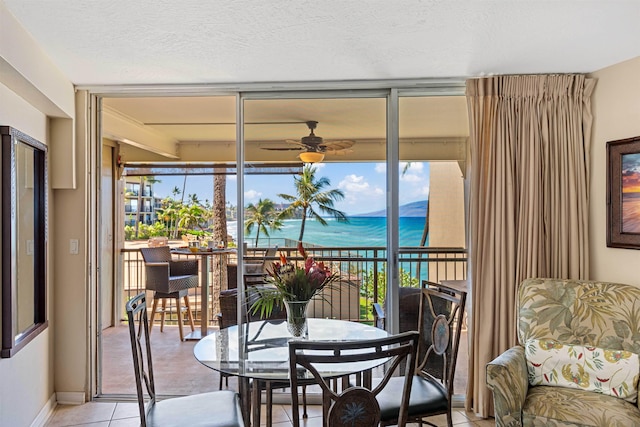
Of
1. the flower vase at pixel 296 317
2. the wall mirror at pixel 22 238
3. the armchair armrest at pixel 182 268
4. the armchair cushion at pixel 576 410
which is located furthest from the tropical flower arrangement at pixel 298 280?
the armchair armrest at pixel 182 268

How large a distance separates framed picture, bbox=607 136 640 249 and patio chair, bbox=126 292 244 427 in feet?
8.44

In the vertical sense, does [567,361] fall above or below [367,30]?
below

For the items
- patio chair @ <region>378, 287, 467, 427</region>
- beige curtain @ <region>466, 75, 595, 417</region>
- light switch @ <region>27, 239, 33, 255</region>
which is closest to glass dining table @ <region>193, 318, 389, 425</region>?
patio chair @ <region>378, 287, 467, 427</region>

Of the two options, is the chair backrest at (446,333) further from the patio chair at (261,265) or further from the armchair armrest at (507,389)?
the patio chair at (261,265)

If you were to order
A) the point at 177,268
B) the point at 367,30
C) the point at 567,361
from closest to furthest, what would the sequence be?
the point at 367,30, the point at 567,361, the point at 177,268

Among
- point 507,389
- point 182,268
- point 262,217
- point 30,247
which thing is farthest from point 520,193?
point 182,268

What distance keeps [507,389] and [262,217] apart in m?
1.98

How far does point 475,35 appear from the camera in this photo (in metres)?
2.42

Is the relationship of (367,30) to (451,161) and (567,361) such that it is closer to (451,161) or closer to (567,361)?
(451,161)

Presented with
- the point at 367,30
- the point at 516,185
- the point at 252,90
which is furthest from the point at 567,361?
the point at 252,90

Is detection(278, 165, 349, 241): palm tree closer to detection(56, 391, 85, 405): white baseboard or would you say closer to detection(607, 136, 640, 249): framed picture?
detection(607, 136, 640, 249): framed picture

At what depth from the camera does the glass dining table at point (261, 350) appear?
201cm

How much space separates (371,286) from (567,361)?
137cm

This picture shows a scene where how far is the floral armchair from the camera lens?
228cm
